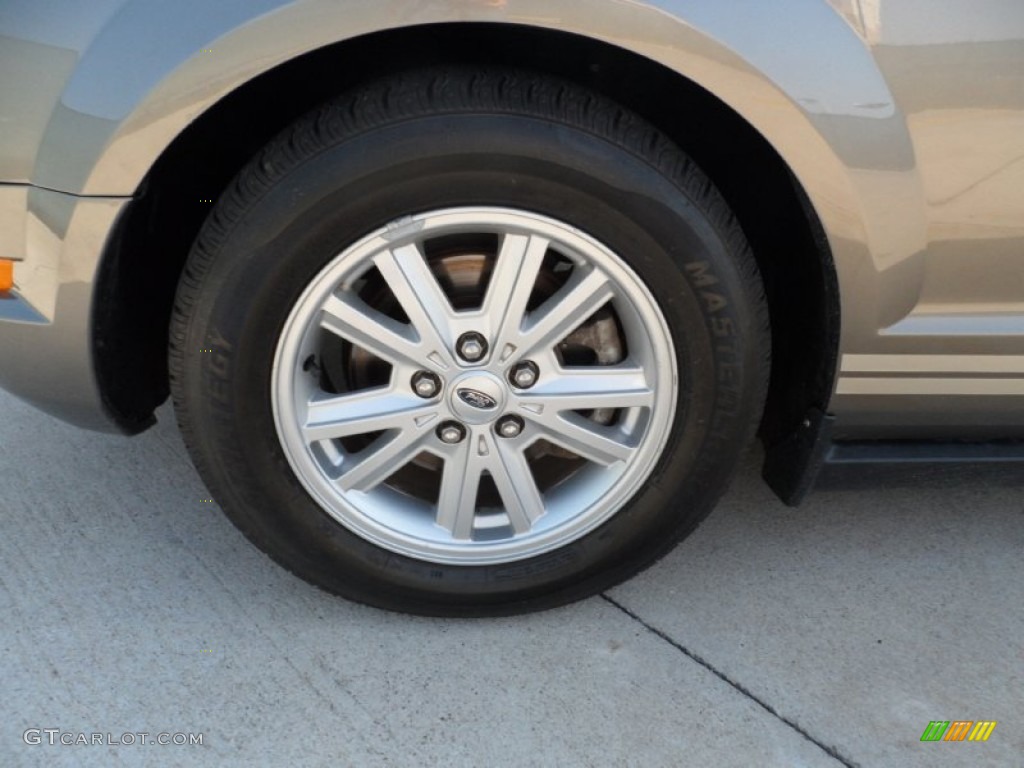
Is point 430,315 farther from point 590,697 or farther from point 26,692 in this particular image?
point 26,692

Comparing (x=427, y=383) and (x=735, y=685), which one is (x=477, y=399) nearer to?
(x=427, y=383)

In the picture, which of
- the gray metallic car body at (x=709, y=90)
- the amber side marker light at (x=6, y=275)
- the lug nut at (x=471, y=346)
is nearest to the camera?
the gray metallic car body at (x=709, y=90)

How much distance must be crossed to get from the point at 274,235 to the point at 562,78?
58cm

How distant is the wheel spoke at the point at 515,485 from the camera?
1822 mm

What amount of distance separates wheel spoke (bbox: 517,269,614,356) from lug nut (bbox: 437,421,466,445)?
0.63 feet

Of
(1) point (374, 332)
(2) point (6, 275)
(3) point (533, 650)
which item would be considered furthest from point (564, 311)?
(2) point (6, 275)

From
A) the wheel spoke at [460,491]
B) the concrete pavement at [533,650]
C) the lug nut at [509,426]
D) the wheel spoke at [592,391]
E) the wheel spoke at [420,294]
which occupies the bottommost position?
the concrete pavement at [533,650]

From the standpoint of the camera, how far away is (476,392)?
1.75 meters

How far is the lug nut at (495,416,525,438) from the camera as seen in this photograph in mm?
1797

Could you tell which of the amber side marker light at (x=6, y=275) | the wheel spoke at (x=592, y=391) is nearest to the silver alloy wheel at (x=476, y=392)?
the wheel spoke at (x=592, y=391)

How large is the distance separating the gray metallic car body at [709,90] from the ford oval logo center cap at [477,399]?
0.64 meters

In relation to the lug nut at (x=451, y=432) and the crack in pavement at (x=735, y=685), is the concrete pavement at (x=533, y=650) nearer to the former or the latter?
the crack in pavement at (x=735, y=685)

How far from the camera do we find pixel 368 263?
1.66m

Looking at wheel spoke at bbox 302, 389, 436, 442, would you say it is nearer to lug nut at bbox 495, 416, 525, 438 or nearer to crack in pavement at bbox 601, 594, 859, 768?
lug nut at bbox 495, 416, 525, 438
